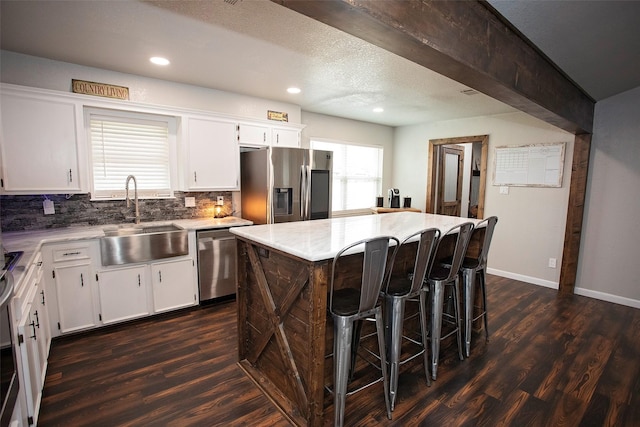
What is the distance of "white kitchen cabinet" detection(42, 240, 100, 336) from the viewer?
8.73 feet

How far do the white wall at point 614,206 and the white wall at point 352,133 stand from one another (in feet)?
10.2

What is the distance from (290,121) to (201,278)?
2446 mm

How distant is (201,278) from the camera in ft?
11.4

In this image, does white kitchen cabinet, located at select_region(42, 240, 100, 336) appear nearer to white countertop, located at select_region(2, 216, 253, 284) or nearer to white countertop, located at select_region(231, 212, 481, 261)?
white countertop, located at select_region(2, 216, 253, 284)

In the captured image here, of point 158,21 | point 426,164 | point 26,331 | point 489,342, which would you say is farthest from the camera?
point 426,164

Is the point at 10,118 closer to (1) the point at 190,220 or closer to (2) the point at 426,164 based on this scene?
(1) the point at 190,220

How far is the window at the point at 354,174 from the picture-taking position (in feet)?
18.2

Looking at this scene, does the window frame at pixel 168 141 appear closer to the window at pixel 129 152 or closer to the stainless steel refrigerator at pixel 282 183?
the window at pixel 129 152

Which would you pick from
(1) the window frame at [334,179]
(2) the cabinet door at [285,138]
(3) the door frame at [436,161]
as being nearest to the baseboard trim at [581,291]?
(3) the door frame at [436,161]

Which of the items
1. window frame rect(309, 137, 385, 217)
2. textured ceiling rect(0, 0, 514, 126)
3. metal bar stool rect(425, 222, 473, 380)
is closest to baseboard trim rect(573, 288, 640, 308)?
textured ceiling rect(0, 0, 514, 126)

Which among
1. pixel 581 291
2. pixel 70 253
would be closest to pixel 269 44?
pixel 70 253

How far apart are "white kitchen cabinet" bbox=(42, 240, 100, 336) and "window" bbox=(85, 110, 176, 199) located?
77 centimetres

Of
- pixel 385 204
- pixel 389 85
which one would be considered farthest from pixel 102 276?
pixel 385 204

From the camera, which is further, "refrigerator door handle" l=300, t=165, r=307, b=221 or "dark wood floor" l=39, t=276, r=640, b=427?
"refrigerator door handle" l=300, t=165, r=307, b=221
